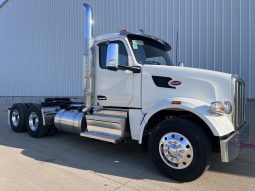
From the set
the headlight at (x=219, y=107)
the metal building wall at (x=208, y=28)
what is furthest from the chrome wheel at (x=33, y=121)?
the headlight at (x=219, y=107)

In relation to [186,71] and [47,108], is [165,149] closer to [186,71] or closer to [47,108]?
[186,71]

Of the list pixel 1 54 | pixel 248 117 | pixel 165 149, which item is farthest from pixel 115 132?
pixel 1 54

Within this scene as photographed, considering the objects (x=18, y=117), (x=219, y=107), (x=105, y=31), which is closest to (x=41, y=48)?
(x=105, y=31)

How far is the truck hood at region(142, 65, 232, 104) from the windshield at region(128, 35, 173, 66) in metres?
0.50

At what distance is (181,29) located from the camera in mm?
9531

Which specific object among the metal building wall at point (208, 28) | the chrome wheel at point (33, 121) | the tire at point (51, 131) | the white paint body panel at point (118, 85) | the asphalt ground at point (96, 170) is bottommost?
the asphalt ground at point (96, 170)

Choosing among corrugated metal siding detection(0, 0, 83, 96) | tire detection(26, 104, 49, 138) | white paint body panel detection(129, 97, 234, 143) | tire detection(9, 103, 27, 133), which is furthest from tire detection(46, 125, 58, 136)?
corrugated metal siding detection(0, 0, 83, 96)

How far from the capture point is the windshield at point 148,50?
5637mm

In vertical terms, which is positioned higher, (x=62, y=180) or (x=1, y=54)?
(x=1, y=54)

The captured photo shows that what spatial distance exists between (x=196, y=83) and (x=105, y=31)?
8.52m

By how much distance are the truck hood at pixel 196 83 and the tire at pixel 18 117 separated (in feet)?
16.9

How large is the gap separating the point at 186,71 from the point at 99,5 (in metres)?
9.03

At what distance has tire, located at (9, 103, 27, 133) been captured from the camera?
8735 millimetres

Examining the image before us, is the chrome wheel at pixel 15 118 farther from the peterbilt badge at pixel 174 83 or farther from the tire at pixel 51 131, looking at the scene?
the peterbilt badge at pixel 174 83
